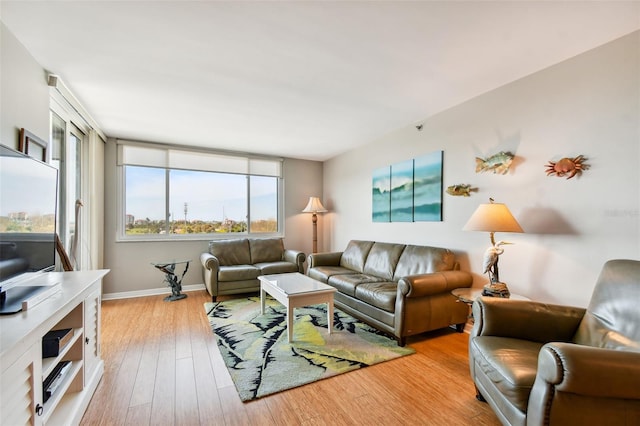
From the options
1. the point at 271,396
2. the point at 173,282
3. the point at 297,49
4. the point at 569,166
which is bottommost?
the point at 271,396

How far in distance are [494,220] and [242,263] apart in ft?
11.7

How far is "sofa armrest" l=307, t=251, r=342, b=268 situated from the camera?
4.27 meters

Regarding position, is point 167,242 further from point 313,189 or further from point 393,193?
point 393,193

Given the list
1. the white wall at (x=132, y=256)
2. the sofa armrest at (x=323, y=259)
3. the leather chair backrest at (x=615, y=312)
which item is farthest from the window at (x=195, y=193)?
the leather chair backrest at (x=615, y=312)

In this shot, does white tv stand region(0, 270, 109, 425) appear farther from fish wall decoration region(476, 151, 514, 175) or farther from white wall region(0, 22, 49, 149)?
fish wall decoration region(476, 151, 514, 175)

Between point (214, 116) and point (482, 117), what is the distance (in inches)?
116

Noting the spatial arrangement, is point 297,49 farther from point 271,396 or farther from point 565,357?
point 271,396

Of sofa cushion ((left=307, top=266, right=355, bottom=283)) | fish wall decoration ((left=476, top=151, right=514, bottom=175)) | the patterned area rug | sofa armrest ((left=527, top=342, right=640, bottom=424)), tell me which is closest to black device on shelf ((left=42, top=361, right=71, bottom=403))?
the patterned area rug

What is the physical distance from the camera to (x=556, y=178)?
7.61 ft

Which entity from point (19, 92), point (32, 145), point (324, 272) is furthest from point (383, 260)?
point (19, 92)

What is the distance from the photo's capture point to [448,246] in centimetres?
322

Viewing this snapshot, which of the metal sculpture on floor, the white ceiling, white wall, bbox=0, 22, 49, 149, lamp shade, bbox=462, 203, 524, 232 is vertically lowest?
the metal sculpture on floor

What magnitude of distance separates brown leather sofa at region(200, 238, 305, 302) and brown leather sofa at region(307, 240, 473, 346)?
0.72m

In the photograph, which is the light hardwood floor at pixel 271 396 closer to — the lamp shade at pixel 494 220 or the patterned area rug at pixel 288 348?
the patterned area rug at pixel 288 348
